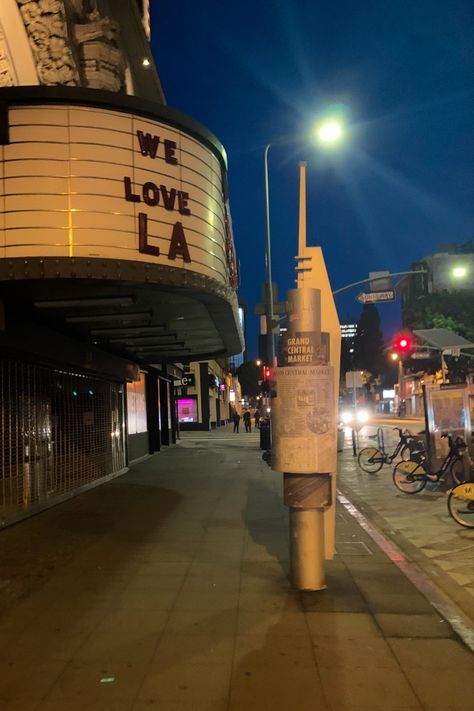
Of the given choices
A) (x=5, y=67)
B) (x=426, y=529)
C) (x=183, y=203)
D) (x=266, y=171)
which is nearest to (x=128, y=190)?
(x=183, y=203)

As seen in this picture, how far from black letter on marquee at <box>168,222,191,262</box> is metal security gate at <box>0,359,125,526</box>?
3371 mm

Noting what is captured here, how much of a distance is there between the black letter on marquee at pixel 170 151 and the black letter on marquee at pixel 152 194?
20.1 inches

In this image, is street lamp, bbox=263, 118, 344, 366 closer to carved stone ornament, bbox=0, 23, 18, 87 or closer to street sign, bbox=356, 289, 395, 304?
street sign, bbox=356, 289, 395, 304

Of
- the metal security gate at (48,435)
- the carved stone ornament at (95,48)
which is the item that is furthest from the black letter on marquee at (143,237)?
the carved stone ornament at (95,48)

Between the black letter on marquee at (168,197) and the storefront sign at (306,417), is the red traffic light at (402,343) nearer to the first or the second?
the black letter on marquee at (168,197)

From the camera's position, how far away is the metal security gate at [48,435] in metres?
9.41

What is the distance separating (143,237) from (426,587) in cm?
526

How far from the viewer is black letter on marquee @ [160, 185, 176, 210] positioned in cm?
805

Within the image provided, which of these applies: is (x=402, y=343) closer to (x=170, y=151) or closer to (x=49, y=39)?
(x=170, y=151)

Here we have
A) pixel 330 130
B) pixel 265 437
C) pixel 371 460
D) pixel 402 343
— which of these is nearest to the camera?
pixel 330 130

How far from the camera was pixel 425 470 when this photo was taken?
37.7 feet

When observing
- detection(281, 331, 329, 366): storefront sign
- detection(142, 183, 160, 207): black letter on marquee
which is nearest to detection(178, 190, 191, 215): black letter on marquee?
detection(142, 183, 160, 207): black letter on marquee

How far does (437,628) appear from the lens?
197 inches

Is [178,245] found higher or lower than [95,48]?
lower
